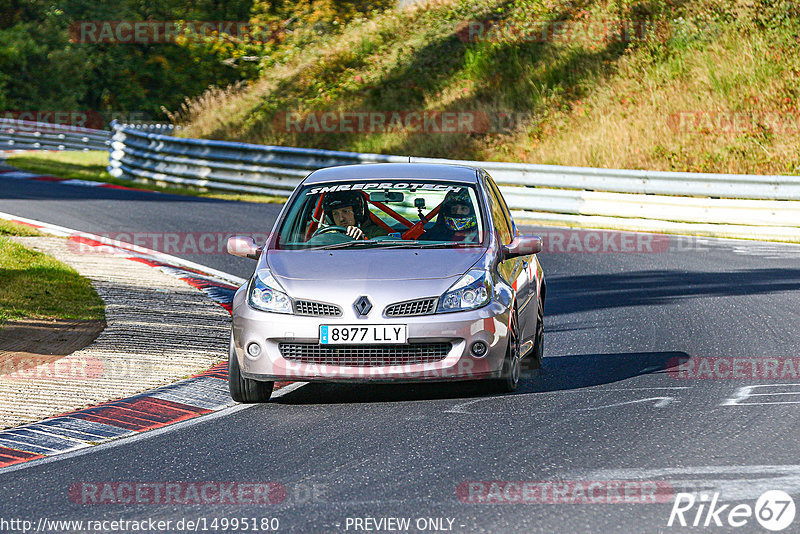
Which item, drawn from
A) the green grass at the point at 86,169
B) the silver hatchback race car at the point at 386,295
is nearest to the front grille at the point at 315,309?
the silver hatchback race car at the point at 386,295

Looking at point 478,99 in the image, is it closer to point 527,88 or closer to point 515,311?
point 527,88

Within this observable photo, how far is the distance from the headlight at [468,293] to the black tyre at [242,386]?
1.37 m

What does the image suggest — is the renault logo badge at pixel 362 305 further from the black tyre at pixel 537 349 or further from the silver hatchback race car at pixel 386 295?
the black tyre at pixel 537 349

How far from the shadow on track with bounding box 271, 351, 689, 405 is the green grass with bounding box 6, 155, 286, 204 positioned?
1561cm

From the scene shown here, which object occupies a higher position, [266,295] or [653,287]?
[266,295]

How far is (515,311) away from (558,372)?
3.58ft

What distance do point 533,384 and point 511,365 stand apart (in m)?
0.63

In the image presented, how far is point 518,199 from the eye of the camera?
859 inches

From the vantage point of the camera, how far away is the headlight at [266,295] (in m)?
Answer: 7.92

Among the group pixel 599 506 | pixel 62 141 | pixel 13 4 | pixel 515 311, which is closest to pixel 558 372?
pixel 515 311

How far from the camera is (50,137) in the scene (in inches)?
1777

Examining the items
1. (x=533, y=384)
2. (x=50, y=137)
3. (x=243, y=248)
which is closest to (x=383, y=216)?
(x=243, y=248)

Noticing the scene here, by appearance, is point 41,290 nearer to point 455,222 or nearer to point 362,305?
point 455,222

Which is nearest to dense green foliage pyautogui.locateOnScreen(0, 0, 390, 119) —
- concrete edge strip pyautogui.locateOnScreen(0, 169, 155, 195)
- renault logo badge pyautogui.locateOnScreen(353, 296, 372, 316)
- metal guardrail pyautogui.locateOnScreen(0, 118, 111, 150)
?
metal guardrail pyautogui.locateOnScreen(0, 118, 111, 150)
